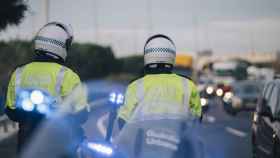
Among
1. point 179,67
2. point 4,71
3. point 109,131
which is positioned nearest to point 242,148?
point 109,131

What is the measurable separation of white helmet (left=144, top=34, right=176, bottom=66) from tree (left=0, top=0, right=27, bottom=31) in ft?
45.9

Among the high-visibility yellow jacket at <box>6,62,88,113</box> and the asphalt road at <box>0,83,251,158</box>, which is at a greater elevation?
the high-visibility yellow jacket at <box>6,62,88,113</box>

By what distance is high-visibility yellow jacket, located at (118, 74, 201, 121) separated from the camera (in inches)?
212

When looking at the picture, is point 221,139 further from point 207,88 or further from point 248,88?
point 248,88

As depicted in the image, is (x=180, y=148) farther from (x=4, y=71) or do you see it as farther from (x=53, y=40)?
(x=4, y=71)

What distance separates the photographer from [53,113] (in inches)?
226

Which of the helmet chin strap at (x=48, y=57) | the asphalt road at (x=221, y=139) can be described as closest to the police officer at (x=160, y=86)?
the helmet chin strap at (x=48, y=57)

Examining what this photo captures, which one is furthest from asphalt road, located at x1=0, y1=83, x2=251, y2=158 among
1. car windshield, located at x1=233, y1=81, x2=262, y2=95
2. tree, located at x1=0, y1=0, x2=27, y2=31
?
tree, located at x1=0, y1=0, x2=27, y2=31

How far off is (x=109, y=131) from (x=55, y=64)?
2.09 feet

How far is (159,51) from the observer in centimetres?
575

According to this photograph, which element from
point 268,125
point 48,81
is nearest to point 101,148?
point 48,81

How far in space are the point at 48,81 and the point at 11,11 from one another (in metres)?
14.4

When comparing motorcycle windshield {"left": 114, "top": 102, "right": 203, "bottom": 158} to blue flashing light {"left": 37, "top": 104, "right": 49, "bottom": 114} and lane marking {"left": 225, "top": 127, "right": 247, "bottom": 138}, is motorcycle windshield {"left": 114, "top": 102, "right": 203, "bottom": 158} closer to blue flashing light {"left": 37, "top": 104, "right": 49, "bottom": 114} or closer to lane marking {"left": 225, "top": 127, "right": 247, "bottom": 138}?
blue flashing light {"left": 37, "top": 104, "right": 49, "bottom": 114}

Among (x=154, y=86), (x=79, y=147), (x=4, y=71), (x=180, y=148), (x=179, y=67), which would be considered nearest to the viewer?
(x=180, y=148)
